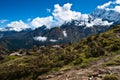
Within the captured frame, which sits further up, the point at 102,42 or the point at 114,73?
the point at 102,42

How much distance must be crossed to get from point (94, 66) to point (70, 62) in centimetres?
716

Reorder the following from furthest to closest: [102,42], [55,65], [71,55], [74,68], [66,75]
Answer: [102,42]
[71,55]
[55,65]
[74,68]
[66,75]

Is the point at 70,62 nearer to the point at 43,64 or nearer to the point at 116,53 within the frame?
the point at 43,64

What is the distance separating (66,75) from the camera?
34094 mm

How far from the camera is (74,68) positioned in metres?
37.3

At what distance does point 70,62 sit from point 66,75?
8.53 meters

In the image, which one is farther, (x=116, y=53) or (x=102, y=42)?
(x=102, y=42)

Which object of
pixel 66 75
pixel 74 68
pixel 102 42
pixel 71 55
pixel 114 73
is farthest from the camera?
pixel 102 42

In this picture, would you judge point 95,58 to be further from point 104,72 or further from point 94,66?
point 104,72

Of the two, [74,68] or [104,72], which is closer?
[104,72]

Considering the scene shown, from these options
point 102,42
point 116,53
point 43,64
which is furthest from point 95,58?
point 102,42

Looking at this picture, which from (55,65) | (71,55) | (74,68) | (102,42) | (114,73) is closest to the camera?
(114,73)

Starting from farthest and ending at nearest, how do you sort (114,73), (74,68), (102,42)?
1. (102,42)
2. (74,68)
3. (114,73)

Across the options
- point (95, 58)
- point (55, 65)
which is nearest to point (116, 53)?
point (95, 58)
